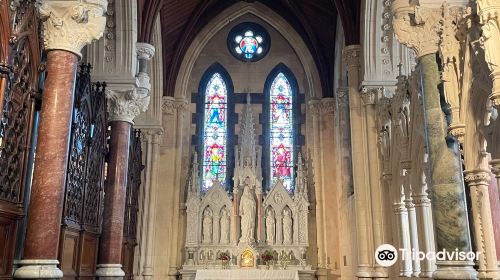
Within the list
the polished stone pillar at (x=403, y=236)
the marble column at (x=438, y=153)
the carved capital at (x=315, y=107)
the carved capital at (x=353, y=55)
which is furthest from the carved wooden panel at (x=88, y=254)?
the carved capital at (x=315, y=107)

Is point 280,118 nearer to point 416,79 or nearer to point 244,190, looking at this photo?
point 244,190

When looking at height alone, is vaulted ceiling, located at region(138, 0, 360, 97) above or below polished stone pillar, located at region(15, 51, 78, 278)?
above

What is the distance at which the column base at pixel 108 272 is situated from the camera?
9250 mm

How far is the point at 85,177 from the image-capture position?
881 centimetres

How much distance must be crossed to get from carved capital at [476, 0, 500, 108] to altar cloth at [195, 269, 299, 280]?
9849 millimetres

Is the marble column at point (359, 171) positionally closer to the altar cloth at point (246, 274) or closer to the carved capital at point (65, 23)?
the altar cloth at point (246, 274)

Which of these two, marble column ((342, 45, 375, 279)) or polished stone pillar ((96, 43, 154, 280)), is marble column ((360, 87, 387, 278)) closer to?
marble column ((342, 45, 375, 279))

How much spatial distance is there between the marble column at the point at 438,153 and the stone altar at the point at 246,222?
869cm

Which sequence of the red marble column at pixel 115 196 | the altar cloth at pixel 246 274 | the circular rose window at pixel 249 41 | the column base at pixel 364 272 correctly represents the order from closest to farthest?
1. the red marble column at pixel 115 196
2. the column base at pixel 364 272
3. the altar cloth at pixel 246 274
4. the circular rose window at pixel 249 41

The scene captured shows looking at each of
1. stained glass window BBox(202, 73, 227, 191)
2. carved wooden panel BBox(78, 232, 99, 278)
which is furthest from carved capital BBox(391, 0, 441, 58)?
stained glass window BBox(202, 73, 227, 191)

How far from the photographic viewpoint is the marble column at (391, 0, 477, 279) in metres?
5.52

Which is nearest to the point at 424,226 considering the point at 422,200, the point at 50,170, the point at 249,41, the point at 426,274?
the point at 422,200

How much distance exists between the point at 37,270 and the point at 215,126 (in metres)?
10.9

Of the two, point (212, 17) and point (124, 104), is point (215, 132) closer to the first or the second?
point (212, 17)
